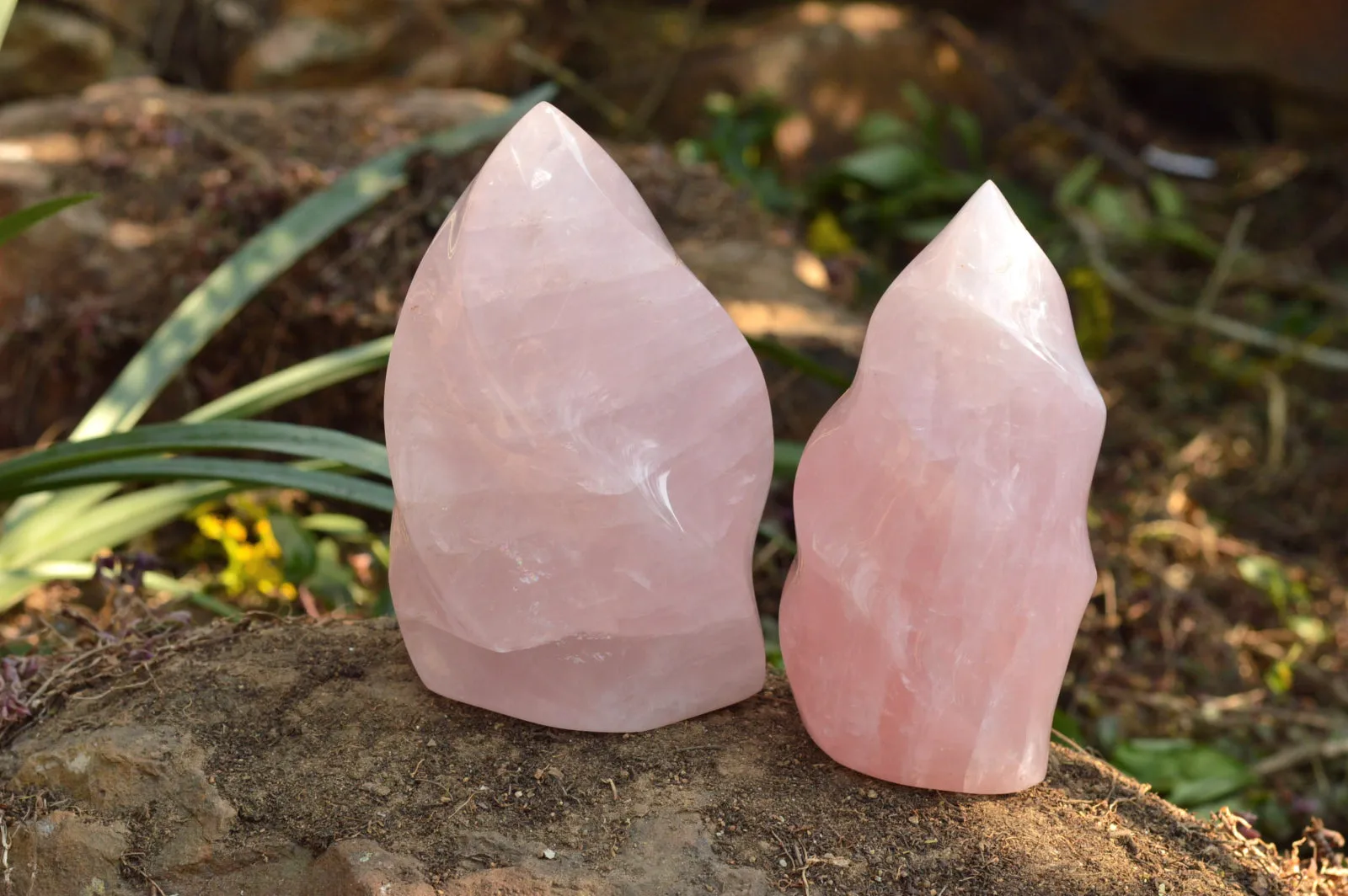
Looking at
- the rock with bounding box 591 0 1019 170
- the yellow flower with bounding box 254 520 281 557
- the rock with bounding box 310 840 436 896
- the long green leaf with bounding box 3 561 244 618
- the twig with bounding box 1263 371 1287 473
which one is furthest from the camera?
the rock with bounding box 591 0 1019 170

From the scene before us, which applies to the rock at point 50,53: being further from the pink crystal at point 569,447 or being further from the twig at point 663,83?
the pink crystal at point 569,447

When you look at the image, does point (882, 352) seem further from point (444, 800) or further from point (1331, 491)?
point (1331, 491)

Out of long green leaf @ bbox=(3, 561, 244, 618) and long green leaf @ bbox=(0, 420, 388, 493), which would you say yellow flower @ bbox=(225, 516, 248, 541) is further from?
long green leaf @ bbox=(0, 420, 388, 493)

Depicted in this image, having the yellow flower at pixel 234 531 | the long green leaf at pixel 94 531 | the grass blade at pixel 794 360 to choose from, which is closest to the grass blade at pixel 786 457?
the grass blade at pixel 794 360

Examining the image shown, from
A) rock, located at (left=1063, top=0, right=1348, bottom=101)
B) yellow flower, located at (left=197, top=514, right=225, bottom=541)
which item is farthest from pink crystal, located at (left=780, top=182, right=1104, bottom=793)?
rock, located at (left=1063, top=0, right=1348, bottom=101)

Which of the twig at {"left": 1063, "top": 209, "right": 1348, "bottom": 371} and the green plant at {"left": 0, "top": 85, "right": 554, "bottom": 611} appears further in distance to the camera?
the twig at {"left": 1063, "top": 209, "right": 1348, "bottom": 371}

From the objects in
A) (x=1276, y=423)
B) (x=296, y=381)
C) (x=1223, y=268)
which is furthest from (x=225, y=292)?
(x=1223, y=268)
